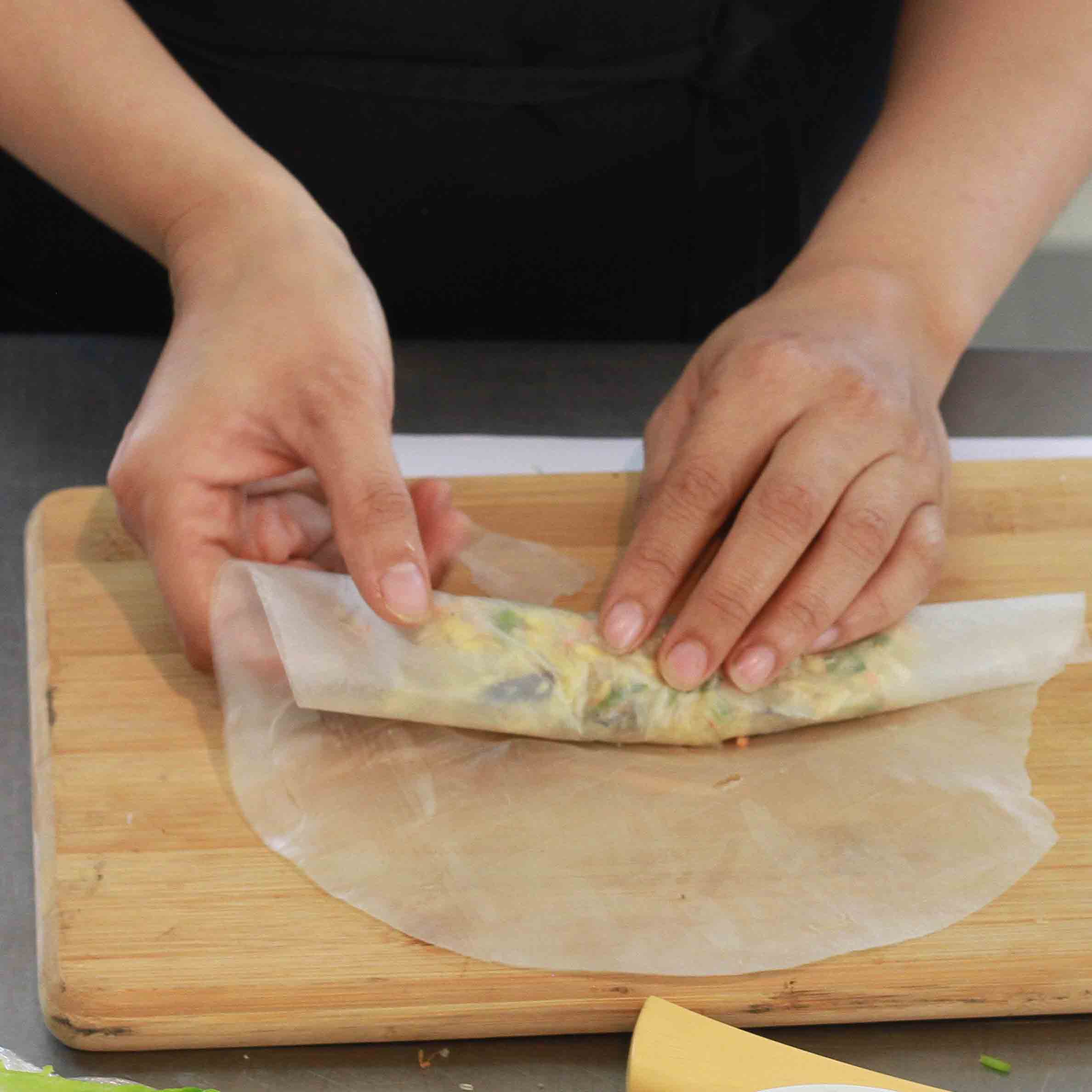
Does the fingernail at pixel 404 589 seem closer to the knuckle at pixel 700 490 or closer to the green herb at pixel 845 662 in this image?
the knuckle at pixel 700 490

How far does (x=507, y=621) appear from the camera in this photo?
1.51 meters

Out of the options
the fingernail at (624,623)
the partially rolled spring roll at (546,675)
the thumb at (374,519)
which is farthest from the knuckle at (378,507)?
the fingernail at (624,623)

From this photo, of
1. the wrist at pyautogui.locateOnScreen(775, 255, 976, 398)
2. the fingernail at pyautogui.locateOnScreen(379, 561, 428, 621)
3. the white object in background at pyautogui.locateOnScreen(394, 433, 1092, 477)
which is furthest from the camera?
the white object in background at pyautogui.locateOnScreen(394, 433, 1092, 477)

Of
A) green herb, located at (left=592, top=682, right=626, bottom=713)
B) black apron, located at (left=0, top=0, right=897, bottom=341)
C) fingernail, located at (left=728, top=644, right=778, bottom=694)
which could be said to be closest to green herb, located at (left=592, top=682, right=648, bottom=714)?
green herb, located at (left=592, top=682, right=626, bottom=713)

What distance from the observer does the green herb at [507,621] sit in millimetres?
1499

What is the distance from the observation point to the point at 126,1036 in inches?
45.4

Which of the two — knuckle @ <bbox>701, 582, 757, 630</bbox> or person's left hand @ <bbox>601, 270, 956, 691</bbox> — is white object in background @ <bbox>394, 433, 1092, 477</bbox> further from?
knuckle @ <bbox>701, 582, 757, 630</bbox>

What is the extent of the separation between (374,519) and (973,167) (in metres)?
1.02

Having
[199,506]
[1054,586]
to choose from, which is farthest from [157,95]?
[1054,586]

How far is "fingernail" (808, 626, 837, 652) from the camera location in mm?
1512

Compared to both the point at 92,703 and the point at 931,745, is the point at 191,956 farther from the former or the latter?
the point at 931,745

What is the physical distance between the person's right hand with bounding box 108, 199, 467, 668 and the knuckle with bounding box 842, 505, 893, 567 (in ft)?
1.61

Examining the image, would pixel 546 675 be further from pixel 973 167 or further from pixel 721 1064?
pixel 973 167

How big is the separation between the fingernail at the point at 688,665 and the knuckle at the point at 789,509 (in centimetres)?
16
